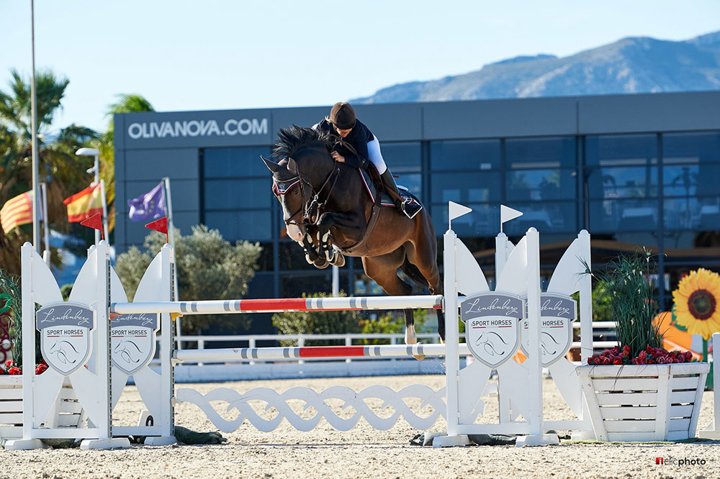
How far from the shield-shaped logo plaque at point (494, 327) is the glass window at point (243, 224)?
1755 cm

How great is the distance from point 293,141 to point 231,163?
56.0 feet

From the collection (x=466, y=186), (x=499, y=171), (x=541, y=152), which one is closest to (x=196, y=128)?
(x=466, y=186)

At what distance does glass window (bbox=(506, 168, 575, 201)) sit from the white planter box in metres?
17.1

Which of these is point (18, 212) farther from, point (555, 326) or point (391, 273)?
point (555, 326)

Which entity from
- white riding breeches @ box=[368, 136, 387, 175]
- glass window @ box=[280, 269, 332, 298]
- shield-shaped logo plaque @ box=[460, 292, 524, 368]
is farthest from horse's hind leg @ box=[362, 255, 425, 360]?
glass window @ box=[280, 269, 332, 298]

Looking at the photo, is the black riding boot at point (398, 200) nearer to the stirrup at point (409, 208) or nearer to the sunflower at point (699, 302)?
the stirrup at point (409, 208)

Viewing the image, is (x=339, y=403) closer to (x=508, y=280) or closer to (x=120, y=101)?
(x=508, y=280)

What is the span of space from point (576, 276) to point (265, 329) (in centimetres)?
1665

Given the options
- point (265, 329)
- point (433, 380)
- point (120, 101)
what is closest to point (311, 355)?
point (433, 380)

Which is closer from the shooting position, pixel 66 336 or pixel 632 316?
pixel 632 316

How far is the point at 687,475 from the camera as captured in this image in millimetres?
3852

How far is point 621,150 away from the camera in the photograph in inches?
862

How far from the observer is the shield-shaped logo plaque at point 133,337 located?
6020 millimetres

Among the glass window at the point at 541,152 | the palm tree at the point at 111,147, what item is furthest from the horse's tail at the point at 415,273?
the palm tree at the point at 111,147
